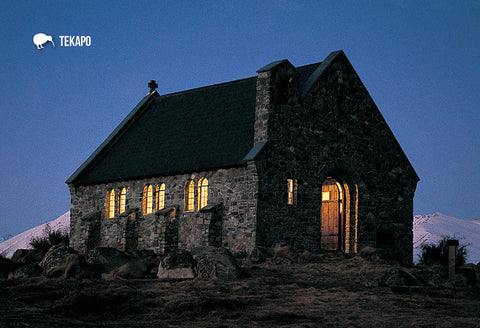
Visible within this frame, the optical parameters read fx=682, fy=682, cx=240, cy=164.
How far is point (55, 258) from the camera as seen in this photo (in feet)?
80.2

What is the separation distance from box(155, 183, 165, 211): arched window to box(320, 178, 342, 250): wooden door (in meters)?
8.46

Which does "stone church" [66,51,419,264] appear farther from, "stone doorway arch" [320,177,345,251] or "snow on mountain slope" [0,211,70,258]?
"snow on mountain slope" [0,211,70,258]

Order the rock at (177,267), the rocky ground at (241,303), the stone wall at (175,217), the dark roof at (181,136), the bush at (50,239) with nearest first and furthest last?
the rocky ground at (241,303) < the rock at (177,267) < the stone wall at (175,217) < the dark roof at (181,136) < the bush at (50,239)

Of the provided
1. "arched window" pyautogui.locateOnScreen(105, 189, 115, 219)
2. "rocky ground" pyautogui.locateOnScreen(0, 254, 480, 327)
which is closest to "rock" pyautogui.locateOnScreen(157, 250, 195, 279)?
"rocky ground" pyautogui.locateOnScreen(0, 254, 480, 327)

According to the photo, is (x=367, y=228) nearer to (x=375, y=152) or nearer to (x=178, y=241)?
(x=375, y=152)

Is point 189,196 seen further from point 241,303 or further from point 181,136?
point 241,303

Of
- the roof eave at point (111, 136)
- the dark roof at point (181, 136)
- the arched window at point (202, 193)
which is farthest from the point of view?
the roof eave at point (111, 136)

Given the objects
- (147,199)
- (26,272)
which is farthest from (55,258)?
(147,199)

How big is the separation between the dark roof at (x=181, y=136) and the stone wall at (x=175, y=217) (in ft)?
1.87

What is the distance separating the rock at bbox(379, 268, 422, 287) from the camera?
21.8 m

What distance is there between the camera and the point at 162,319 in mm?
15805

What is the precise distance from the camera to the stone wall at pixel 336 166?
3100 centimetres

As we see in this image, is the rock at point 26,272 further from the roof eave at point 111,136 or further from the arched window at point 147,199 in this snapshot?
the roof eave at point 111,136

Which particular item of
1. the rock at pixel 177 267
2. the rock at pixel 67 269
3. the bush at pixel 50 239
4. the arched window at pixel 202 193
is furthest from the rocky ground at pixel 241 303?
the bush at pixel 50 239
